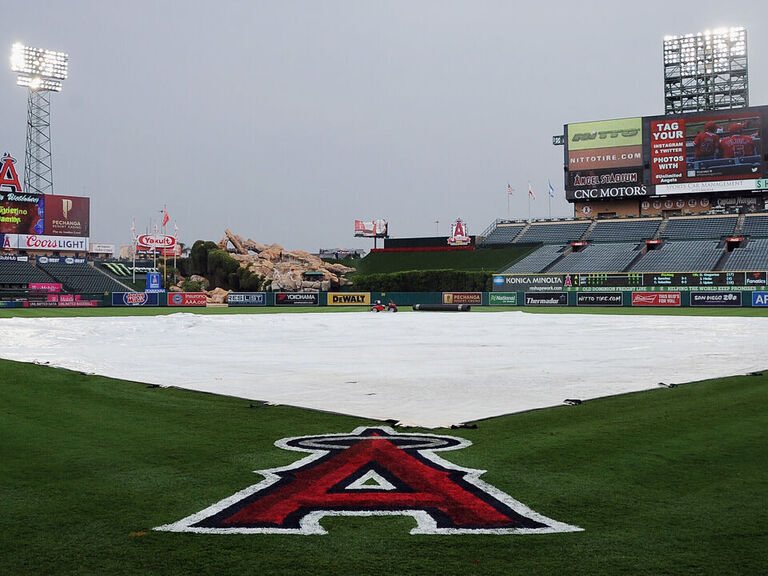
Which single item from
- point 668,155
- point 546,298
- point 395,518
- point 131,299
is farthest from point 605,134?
point 395,518

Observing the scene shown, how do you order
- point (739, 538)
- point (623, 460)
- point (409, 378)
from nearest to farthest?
point (739, 538)
point (623, 460)
point (409, 378)

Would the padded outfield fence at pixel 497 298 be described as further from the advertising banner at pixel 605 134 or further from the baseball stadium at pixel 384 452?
the baseball stadium at pixel 384 452

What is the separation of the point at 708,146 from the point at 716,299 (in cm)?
2163

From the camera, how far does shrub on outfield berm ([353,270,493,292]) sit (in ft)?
249

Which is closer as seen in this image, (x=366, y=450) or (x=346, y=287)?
(x=366, y=450)

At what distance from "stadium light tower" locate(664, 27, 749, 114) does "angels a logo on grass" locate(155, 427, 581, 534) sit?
2962 inches

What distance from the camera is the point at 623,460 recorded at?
19.8ft

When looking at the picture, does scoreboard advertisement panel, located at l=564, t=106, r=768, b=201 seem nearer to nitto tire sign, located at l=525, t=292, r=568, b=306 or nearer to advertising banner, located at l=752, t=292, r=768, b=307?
advertising banner, located at l=752, t=292, r=768, b=307

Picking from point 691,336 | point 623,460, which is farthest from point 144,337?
point 623,460

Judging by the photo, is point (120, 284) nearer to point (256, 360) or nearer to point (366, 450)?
point (256, 360)

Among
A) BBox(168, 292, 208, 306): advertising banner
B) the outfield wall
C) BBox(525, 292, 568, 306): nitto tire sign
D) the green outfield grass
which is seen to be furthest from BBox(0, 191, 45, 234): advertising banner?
the green outfield grass

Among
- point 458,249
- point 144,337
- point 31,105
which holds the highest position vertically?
point 31,105

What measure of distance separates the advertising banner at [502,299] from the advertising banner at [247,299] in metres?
22.3

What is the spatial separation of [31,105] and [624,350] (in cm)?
8373
